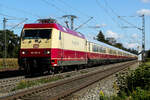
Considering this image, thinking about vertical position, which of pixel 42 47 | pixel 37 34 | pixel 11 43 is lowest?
pixel 42 47

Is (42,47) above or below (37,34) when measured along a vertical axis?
below

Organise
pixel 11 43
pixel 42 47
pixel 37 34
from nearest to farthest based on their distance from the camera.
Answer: pixel 42 47 < pixel 37 34 < pixel 11 43

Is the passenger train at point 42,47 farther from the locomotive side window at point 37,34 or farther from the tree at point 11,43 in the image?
the tree at point 11,43

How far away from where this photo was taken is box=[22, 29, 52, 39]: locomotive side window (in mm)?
15605

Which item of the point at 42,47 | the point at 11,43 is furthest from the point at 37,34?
the point at 11,43

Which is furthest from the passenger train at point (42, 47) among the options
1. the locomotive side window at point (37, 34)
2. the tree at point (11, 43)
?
the tree at point (11, 43)

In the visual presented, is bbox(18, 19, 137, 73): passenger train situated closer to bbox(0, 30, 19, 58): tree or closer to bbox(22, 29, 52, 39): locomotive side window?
bbox(22, 29, 52, 39): locomotive side window

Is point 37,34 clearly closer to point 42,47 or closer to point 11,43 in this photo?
point 42,47

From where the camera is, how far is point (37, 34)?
15859 millimetres

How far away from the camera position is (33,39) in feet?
51.4

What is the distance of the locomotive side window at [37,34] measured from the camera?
15605 mm

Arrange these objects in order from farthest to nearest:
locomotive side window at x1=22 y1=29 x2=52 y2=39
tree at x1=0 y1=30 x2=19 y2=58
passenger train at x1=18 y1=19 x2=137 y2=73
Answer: tree at x1=0 y1=30 x2=19 y2=58, locomotive side window at x1=22 y1=29 x2=52 y2=39, passenger train at x1=18 y1=19 x2=137 y2=73

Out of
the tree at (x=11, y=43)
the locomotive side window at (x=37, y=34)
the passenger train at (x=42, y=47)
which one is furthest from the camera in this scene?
the tree at (x=11, y=43)

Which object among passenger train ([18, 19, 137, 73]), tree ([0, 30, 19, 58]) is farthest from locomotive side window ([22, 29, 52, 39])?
tree ([0, 30, 19, 58])
